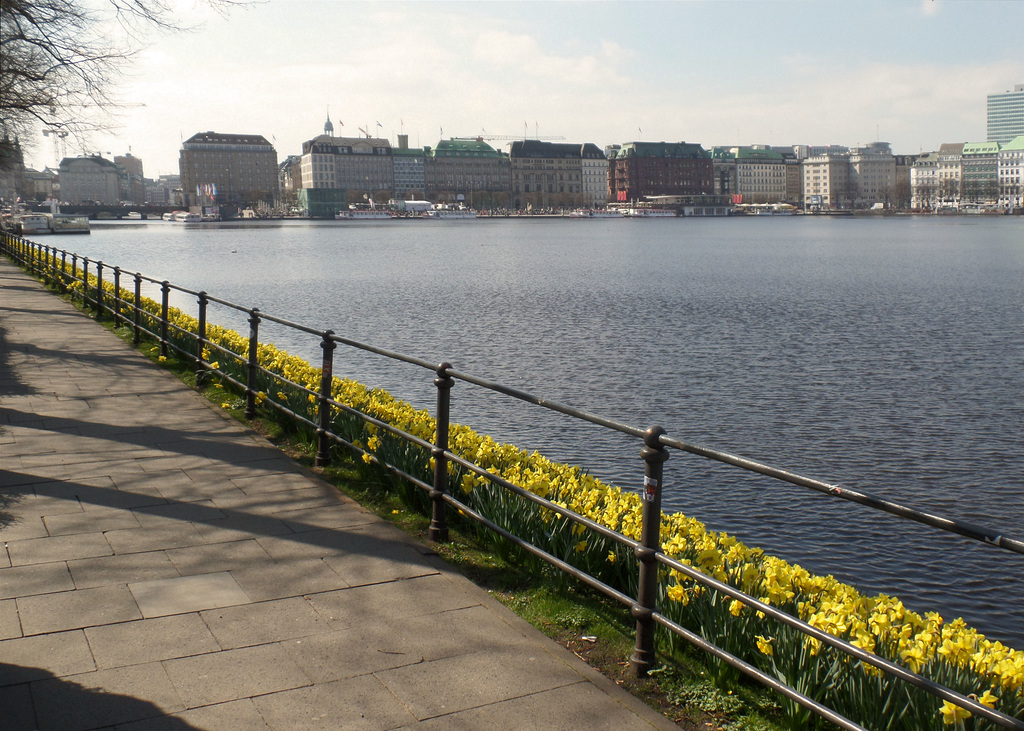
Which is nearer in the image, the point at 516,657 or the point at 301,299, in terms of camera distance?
the point at 516,657

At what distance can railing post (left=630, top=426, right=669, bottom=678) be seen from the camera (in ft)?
16.2

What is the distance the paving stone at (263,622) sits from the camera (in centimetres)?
539

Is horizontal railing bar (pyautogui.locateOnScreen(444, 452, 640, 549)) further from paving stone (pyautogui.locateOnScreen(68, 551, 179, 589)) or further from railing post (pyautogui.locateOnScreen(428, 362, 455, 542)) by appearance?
paving stone (pyautogui.locateOnScreen(68, 551, 179, 589))

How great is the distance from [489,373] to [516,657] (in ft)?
65.7

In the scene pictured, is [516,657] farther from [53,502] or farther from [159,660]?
[53,502]

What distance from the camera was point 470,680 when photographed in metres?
4.95

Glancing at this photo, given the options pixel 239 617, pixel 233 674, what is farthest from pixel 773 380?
pixel 233 674

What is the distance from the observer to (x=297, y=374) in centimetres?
1291

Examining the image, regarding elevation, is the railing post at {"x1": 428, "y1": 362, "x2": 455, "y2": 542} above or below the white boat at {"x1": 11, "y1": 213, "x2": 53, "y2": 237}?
below

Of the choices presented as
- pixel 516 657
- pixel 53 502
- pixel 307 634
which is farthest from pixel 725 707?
pixel 53 502

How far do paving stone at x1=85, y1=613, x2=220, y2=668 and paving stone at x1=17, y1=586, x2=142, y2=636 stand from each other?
141 millimetres

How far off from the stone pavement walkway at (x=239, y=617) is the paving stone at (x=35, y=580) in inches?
0.6

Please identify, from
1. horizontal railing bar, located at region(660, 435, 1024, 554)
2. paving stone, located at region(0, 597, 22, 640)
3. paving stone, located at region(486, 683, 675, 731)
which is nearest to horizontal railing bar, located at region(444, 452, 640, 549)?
horizontal railing bar, located at region(660, 435, 1024, 554)

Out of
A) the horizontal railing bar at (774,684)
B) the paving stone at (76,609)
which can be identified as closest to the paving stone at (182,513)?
the paving stone at (76,609)
